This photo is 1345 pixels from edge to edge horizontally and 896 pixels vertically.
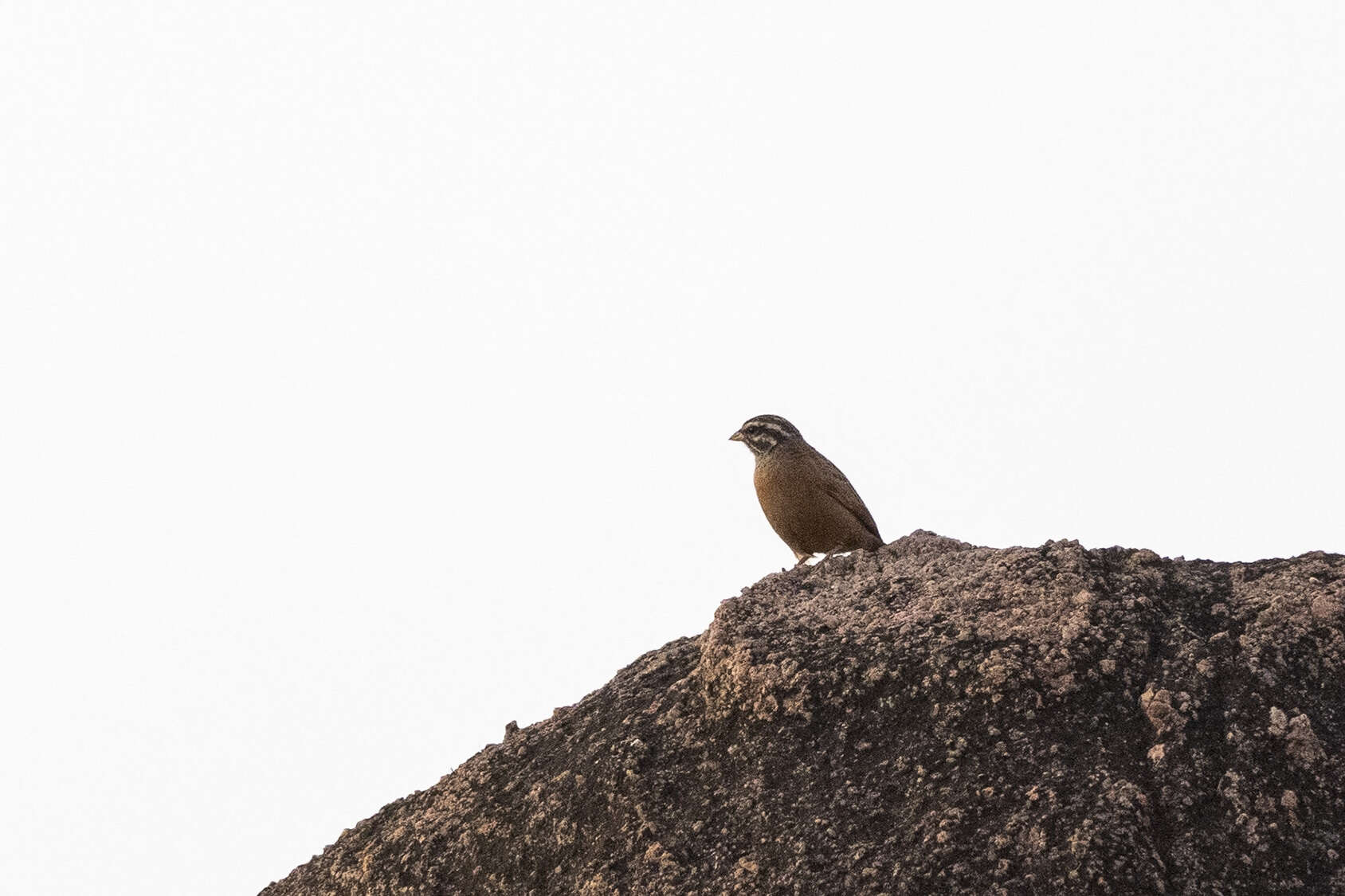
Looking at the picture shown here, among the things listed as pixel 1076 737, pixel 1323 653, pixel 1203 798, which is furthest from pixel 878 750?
pixel 1323 653

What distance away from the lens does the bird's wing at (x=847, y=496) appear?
1135 cm

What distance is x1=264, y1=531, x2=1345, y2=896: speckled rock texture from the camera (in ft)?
20.1

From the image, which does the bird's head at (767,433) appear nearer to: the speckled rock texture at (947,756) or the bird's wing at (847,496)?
the bird's wing at (847,496)

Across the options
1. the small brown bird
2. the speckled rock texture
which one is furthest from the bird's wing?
the speckled rock texture

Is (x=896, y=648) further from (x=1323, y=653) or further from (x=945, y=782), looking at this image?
(x=1323, y=653)

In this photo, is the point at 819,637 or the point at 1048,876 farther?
the point at 819,637

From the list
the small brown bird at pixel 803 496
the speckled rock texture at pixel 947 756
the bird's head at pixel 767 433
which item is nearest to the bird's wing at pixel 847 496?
the small brown bird at pixel 803 496

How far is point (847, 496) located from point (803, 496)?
408 millimetres

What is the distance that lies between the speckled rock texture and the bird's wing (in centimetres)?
301

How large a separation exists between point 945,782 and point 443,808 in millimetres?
2635

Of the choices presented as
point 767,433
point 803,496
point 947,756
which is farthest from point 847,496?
point 947,756

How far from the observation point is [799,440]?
1159 centimetres

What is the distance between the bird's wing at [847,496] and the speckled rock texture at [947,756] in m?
3.01

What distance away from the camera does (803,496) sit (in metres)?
11.2
